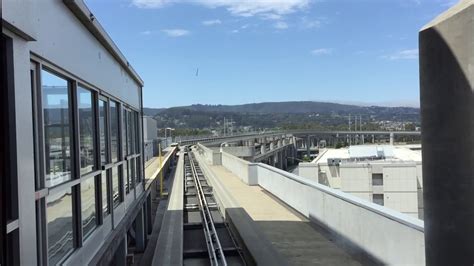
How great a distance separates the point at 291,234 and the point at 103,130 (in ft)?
17.5

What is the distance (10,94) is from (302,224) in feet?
32.5

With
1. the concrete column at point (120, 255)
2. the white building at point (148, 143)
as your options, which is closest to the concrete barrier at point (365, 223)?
the concrete column at point (120, 255)

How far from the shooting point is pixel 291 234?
11172 millimetres

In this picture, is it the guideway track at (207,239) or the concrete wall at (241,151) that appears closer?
the guideway track at (207,239)

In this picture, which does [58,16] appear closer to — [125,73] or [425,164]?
[425,164]

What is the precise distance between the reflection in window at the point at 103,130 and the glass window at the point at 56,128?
200 centimetres

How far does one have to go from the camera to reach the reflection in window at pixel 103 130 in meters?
7.20

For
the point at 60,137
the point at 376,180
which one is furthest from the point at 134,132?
the point at 376,180

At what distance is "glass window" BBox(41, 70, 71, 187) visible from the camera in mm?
4320

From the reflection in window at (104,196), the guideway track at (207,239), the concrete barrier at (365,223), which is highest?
the reflection in window at (104,196)

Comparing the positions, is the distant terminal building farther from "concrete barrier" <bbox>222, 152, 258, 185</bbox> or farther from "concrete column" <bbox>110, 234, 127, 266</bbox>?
"concrete column" <bbox>110, 234, 127, 266</bbox>

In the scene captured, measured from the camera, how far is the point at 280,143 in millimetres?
132750

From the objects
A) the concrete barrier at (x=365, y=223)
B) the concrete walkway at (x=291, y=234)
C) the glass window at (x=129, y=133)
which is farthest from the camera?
the glass window at (x=129, y=133)

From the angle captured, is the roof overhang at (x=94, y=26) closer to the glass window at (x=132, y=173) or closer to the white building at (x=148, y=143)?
the glass window at (x=132, y=173)
